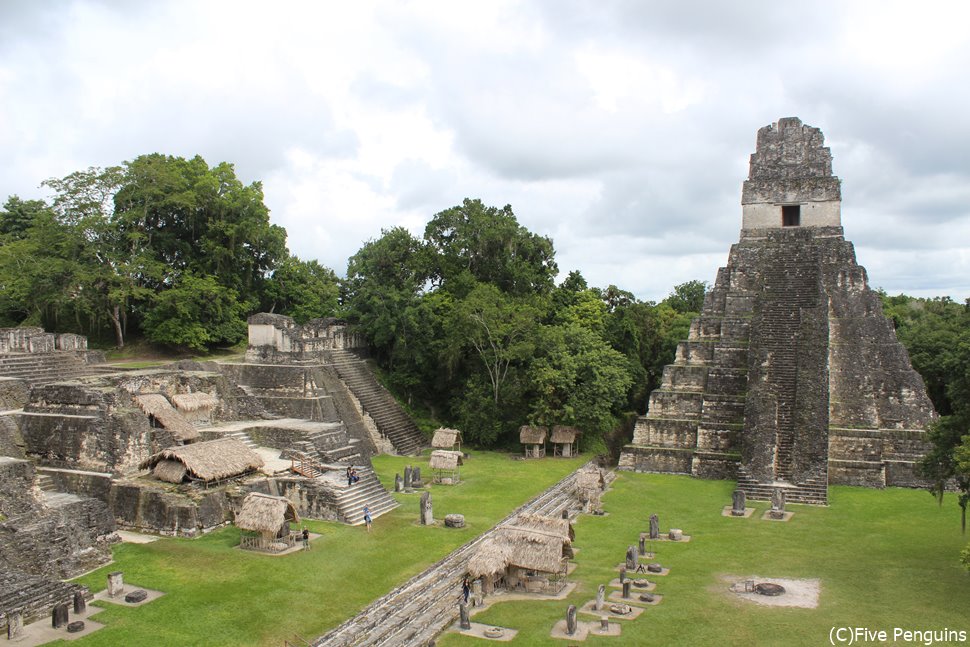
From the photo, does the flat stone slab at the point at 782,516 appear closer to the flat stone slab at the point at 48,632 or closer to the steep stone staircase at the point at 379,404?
the steep stone staircase at the point at 379,404

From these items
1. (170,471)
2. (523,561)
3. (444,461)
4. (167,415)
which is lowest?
(523,561)

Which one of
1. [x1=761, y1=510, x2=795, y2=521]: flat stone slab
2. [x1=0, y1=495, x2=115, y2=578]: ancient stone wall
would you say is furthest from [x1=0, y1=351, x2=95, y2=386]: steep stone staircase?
[x1=761, y1=510, x2=795, y2=521]: flat stone slab

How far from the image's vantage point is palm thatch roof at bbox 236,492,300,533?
54.1 ft

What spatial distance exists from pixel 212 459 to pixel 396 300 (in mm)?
13393

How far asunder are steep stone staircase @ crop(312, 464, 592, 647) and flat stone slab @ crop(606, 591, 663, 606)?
3.06m

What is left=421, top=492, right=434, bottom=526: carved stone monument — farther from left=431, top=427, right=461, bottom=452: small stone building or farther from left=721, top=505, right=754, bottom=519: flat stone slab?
left=721, top=505, right=754, bottom=519: flat stone slab

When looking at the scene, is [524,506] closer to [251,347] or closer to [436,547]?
[436,547]

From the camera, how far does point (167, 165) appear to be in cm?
3198

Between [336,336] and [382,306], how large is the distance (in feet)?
7.58

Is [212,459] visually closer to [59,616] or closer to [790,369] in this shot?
[59,616]

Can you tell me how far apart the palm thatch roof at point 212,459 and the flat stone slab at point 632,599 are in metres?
10.2

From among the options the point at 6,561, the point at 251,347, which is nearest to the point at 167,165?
the point at 251,347

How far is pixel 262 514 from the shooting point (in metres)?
16.6

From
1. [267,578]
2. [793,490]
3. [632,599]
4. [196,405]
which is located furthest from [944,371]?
[196,405]
